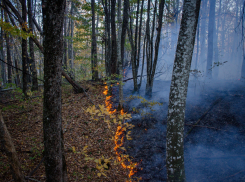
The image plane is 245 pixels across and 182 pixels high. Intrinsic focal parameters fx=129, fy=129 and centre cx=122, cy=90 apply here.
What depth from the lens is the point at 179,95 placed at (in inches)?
133

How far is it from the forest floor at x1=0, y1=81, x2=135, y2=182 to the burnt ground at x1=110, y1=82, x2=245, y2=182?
39.4 inches

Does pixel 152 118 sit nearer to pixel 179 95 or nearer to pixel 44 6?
pixel 179 95

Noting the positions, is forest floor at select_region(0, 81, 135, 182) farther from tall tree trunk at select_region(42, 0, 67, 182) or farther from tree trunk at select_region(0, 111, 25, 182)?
tall tree trunk at select_region(42, 0, 67, 182)

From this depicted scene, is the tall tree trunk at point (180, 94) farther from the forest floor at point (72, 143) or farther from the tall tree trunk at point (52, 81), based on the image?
the tall tree trunk at point (52, 81)

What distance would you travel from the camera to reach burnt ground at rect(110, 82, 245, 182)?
4410 millimetres

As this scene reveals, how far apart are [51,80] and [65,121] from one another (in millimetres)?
5171

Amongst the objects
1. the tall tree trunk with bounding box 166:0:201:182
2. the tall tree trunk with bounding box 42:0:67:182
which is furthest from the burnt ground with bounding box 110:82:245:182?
the tall tree trunk with bounding box 42:0:67:182

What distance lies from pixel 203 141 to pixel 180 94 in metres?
3.43

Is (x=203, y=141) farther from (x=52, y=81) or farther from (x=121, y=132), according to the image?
(x=52, y=81)

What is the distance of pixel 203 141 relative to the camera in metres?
5.40

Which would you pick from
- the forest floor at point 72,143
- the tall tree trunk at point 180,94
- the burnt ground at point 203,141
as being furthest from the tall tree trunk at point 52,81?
the burnt ground at point 203,141

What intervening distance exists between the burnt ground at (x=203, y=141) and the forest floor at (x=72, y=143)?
1.00m

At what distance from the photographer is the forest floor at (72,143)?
418 centimetres

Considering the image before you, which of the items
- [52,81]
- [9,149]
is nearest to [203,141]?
[52,81]
